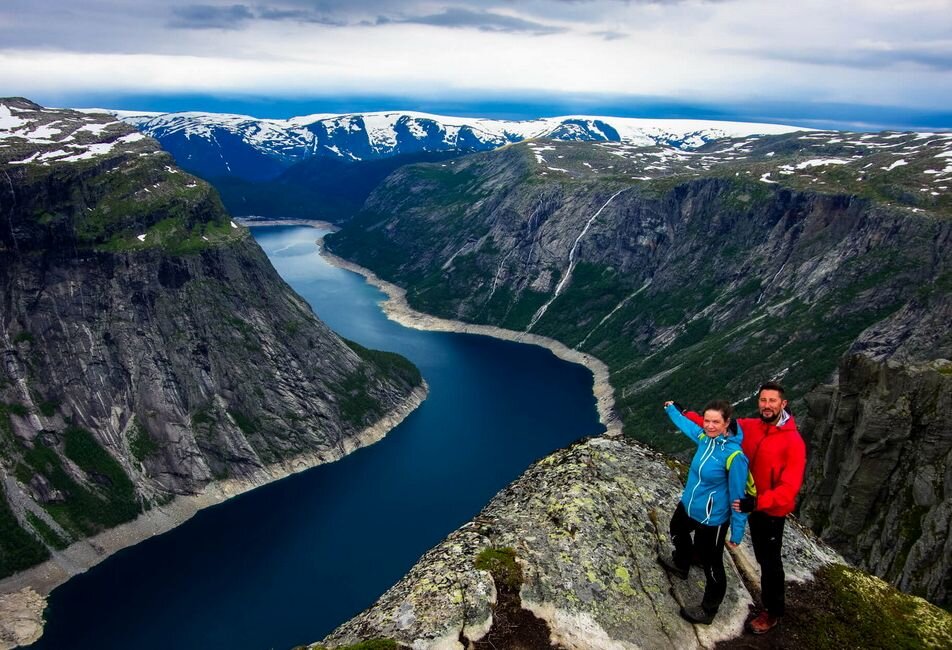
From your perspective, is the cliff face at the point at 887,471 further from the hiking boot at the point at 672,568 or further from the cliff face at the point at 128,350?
the cliff face at the point at 128,350

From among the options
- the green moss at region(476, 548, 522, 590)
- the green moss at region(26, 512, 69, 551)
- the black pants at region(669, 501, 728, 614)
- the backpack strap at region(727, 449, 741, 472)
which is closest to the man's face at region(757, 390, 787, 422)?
the backpack strap at region(727, 449, 741, 472)

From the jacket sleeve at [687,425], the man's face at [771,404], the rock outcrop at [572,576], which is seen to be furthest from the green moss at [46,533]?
the man's face at [771,404]

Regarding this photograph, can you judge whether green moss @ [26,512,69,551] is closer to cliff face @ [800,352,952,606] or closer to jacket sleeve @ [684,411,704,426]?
cliff face @ [800,352,952,606]

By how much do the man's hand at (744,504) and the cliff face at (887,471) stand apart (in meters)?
50.3

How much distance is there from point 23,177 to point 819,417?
516 ft

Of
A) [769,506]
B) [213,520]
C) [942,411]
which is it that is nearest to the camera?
[769,506]

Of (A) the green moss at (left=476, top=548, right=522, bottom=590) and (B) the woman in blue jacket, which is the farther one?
(A) the green moss at (left=476, top=548, right=522, bottom=590)

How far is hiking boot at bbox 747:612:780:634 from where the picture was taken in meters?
17.5

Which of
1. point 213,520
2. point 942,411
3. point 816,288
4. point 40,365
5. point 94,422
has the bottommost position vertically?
A: point 213,520

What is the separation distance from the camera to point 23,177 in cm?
14362

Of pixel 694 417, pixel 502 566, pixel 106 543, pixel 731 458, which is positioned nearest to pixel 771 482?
pixel 731 458

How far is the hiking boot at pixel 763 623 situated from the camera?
687 inches

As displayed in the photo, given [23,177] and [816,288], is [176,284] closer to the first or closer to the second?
[23,177]

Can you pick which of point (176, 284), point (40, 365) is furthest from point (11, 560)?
point (176, 284)
